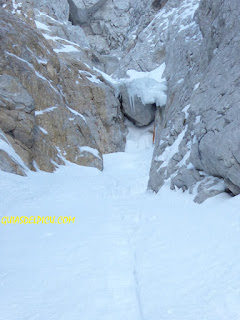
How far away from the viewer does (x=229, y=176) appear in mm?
5336

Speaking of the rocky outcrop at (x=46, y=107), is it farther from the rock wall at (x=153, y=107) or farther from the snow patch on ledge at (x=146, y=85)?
the snow patch on ledge at (x=146, y=85)

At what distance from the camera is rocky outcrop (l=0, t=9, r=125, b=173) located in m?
13.8

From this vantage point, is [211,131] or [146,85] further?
[146,85]

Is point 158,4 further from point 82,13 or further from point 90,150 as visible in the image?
point 82,13

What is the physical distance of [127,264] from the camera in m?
3.44

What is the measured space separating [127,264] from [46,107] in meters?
14.8

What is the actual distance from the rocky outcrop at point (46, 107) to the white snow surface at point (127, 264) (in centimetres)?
698

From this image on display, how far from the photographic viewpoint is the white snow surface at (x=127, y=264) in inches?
99.3

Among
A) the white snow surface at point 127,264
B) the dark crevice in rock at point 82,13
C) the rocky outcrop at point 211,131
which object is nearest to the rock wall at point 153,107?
the rocky outcrop at point 211,131

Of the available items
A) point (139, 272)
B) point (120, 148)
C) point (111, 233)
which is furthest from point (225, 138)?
point (120, 148)

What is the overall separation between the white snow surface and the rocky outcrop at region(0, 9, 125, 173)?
6.98 m

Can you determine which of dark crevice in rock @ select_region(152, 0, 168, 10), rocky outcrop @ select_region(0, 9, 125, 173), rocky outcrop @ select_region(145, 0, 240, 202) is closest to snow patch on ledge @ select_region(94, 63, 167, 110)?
rocky outcrop @ select_region(0, 9, 125, 173)

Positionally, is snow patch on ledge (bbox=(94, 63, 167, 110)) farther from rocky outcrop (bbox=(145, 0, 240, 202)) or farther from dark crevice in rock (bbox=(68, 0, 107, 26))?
dark crevice in rock (bbox=(68, 0, 107, 26))

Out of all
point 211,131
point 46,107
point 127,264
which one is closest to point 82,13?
point 46,107
